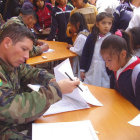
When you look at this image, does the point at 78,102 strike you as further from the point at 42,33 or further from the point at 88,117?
the point at 42,33

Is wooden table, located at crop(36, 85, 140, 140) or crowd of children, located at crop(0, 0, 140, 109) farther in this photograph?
crowd of children, located at crop(0, 0, 140, 109)

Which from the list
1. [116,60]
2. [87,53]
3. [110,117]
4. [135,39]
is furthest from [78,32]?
[110,117]

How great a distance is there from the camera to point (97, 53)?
2359 millimetres

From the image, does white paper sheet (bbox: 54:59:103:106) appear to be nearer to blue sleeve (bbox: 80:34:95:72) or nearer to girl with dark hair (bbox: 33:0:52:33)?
blue sleeve (bbox: 80:34:95:72)

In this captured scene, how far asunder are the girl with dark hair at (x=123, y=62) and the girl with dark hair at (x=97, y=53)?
94cm

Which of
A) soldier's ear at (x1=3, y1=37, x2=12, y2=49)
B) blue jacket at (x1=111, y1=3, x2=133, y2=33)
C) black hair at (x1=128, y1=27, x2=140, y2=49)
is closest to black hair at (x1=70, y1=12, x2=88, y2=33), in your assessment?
blue jacket at (x1=111, y1=3, x2=133, y2=33)

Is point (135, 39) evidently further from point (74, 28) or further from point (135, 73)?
point (74, 28)

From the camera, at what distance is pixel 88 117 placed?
1.06 metres

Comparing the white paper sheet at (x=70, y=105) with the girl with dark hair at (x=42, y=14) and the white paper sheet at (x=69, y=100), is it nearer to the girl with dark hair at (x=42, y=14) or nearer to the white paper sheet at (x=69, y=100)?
the white paper sheet at (x=69, y=100)

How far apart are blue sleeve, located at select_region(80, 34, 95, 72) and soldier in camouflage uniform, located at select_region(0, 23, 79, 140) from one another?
1.35 m

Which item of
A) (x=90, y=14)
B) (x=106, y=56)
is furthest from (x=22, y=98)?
(x=90, y=14)

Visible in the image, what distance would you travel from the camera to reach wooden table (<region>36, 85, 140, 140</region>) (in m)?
0.92

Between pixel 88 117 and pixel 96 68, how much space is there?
139 cm

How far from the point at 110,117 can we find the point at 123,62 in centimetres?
43
